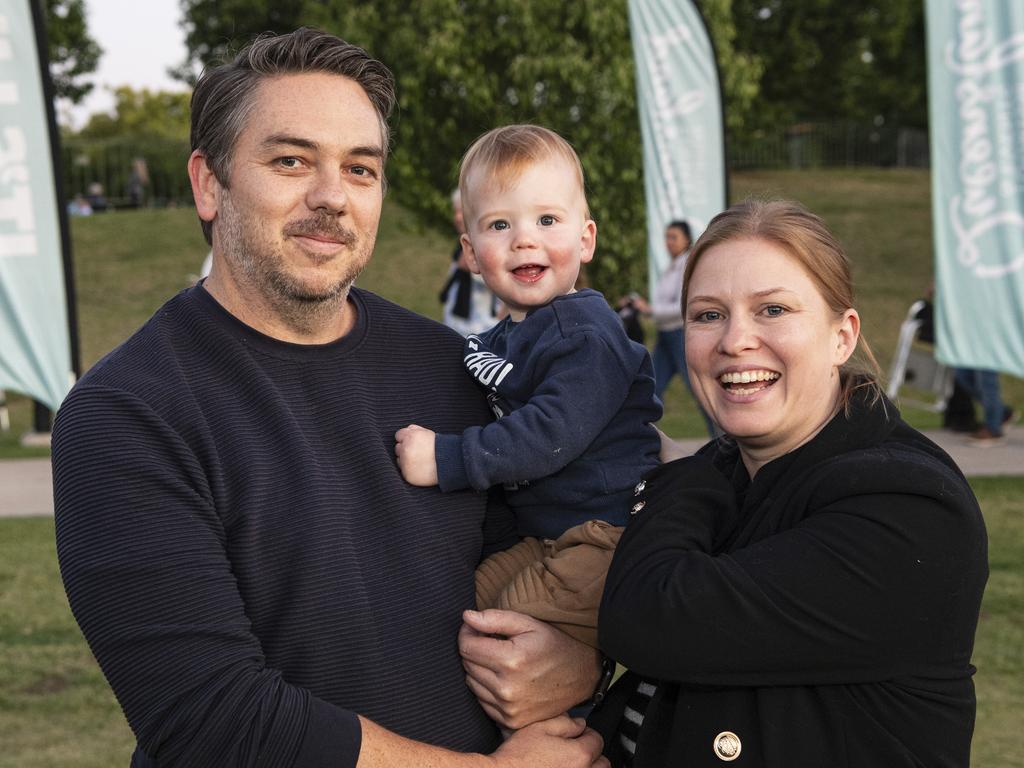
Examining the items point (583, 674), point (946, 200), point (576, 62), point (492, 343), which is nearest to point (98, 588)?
point (583, 674)

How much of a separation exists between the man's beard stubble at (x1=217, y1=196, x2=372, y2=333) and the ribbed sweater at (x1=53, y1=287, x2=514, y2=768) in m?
0.07

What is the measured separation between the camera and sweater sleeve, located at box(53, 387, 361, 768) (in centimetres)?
174

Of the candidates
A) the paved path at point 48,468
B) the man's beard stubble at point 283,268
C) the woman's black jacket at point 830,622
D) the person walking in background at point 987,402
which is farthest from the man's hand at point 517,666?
the person walking in background at point 987,402

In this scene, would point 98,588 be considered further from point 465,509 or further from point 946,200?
point 946,200

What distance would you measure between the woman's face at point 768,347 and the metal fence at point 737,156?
29049 millimetres

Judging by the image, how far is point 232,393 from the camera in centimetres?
201

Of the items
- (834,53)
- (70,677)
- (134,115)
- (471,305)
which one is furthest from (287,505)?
(134,115)

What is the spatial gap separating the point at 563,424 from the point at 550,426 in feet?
0.09

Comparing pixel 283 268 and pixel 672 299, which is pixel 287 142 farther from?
pixel 672 299

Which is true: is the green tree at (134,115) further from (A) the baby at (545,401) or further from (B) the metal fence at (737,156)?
(A) the baby at (545,401)

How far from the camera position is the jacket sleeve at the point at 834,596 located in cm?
180

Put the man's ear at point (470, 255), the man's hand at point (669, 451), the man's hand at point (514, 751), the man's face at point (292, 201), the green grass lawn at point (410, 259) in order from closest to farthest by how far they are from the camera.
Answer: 1. the man's hand at point (514, 751)
2. the man's face at point (292, 201)
3. the man's hand at point (669, 451)
4. the man's ear at point (470, 255)
5. the green grass lawn at point (410, 259)

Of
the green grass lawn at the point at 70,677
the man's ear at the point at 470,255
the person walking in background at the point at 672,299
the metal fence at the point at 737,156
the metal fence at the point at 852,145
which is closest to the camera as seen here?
the man's ear at the point at 470,255

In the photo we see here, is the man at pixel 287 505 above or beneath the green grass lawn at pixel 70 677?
above
